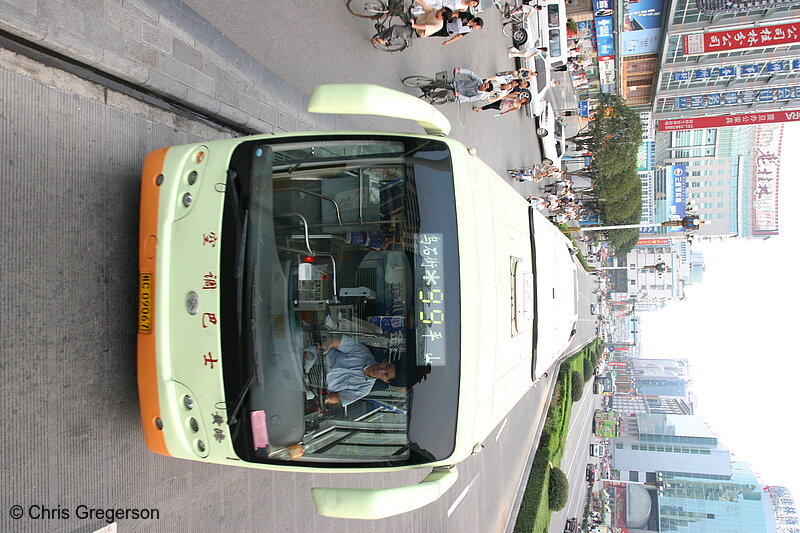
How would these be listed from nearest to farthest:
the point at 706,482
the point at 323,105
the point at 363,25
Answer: the point at 323,105 < the point at 363,25 < the point at 706,482

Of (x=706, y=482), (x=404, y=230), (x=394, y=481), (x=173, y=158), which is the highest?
(x=173, y=158)

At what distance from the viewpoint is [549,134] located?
2084 centimetres

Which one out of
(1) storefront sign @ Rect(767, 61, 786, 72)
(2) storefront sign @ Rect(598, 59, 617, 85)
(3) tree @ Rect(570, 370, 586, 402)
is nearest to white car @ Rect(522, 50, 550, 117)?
(2) storefront sign @ Rect(598, 59, 617, 85)

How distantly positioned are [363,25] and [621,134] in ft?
68.1

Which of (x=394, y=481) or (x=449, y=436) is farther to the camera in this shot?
(x=394, y=481)

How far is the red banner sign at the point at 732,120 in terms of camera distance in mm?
23812

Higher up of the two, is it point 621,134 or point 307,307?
point 621,134

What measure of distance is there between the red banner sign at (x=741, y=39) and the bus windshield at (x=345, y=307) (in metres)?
25.9

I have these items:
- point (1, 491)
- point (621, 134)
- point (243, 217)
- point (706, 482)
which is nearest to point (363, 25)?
point (243, 217)

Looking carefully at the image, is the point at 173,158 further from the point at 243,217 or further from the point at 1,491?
the point at 1,491

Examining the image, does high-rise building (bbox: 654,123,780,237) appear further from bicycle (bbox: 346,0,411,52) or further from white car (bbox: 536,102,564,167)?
bicycle (bbox: 346,0,411,52)

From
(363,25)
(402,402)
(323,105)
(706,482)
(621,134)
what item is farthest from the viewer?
(706,482)

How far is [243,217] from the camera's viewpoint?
3670 millimetres

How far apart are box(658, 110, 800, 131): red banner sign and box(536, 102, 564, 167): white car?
771 cm
